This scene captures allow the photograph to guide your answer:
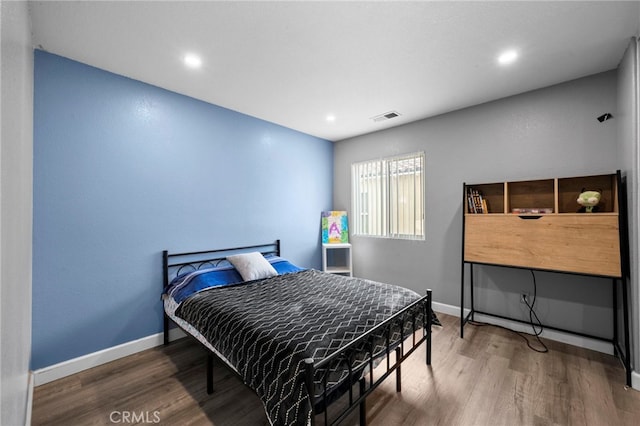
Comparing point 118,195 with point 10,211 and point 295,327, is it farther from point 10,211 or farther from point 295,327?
point 295,327

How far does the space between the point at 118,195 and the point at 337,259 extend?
3.25 metres

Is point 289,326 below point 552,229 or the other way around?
below

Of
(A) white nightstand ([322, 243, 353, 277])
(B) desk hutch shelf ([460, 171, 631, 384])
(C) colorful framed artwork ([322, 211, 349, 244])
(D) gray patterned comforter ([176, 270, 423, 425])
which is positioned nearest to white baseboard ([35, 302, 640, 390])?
(B) desk hutch shelf ([460, 171, 631, 384])

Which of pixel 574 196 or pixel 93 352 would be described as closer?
pixel 93 352

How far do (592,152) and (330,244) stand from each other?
3232 millimetres

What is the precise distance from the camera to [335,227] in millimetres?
4477

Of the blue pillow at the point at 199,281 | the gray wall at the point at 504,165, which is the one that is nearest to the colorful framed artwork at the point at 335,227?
the gray wall at the point at 504,165

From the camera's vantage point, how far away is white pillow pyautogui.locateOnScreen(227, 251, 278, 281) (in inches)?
111

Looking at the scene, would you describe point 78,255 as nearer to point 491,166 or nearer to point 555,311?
point 491,166

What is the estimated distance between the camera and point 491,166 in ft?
10.2

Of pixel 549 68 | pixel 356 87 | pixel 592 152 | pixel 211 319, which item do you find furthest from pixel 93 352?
pixel 592 152

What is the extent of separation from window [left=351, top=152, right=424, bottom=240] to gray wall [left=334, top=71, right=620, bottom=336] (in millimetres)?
134

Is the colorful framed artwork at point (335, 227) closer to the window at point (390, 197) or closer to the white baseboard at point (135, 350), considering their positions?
the window at point (390, 197)

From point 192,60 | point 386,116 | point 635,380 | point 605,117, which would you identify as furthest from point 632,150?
point 192,60
